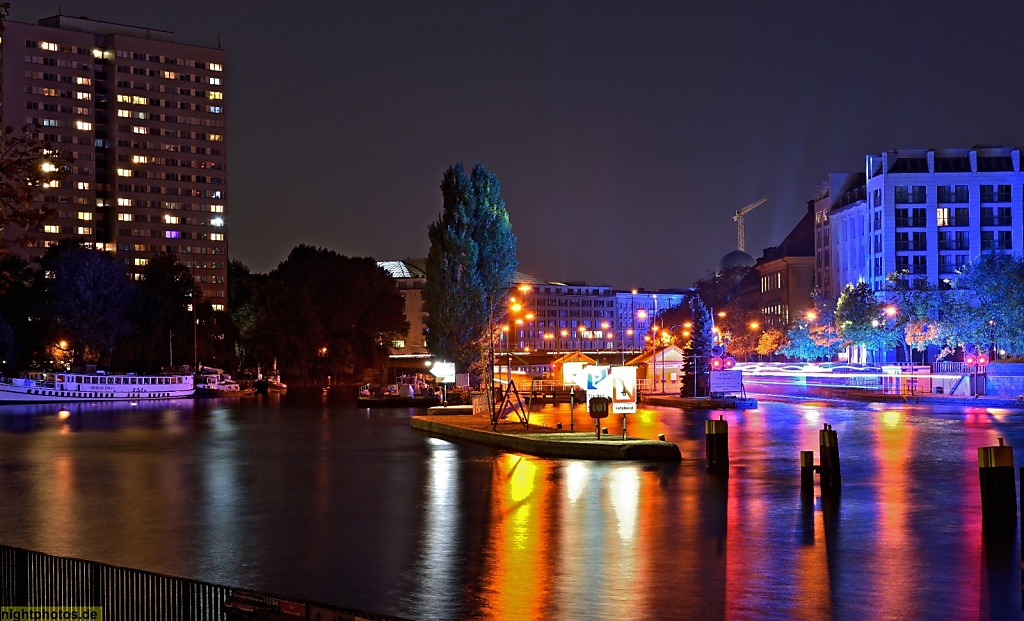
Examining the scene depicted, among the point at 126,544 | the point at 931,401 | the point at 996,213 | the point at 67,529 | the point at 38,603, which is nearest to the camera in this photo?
the point at 38,603

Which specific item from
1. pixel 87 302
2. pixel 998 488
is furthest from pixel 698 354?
pixel 87 302

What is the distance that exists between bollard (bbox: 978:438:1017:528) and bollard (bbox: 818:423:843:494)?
201 inches

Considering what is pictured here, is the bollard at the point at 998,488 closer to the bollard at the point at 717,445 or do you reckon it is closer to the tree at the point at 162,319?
the bollard at the point at 717,445

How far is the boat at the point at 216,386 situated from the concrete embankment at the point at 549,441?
68873 millimetres

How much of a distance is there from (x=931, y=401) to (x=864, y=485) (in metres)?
45.9

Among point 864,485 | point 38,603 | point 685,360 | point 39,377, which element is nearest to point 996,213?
point 685,360

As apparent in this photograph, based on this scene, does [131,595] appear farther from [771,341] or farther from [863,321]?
[771,341]

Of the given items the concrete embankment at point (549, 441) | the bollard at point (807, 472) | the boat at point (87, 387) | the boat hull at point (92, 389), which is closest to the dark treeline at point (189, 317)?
the boat at point (87, 387)

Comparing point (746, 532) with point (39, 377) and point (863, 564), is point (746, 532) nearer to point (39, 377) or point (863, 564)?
point (863, 564)

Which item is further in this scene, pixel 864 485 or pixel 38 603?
pixel 864 485

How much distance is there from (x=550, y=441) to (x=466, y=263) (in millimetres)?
40790

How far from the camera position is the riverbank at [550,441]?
35.1 m

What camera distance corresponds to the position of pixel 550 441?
124ft

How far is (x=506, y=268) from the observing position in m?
79.5
